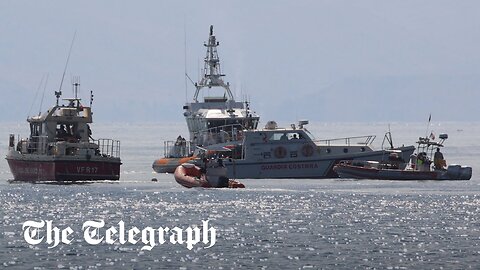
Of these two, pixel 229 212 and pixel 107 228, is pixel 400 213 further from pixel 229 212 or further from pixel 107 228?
pixel 107 228

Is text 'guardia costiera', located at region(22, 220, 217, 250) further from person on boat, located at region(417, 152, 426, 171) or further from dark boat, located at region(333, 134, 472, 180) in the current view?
person on boat, located at region(417, 152, 426, 171)

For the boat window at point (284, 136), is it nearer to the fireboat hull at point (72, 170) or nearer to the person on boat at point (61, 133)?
the fireboat hull at point (72, 170)

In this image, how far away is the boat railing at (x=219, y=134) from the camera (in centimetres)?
10534

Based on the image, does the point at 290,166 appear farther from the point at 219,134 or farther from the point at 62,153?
the point at 62,153

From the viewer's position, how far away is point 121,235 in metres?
58.1

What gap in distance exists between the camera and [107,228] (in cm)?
6116

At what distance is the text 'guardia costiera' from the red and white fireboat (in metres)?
24.4

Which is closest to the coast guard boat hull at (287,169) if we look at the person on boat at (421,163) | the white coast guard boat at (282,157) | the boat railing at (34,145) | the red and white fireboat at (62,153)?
the white coast guard boat at (282,157)

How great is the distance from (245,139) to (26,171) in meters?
15.7

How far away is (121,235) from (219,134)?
49410 millimetres

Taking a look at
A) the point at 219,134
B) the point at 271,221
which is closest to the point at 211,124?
the point at 219,134

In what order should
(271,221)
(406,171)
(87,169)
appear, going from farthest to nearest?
(406,171)
(87,169)
(271,221)

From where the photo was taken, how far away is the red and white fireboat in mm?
87500

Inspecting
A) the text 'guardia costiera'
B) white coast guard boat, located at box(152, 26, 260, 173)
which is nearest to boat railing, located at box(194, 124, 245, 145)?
white coast guard boat, located at box(152, 26, 260, 173)
